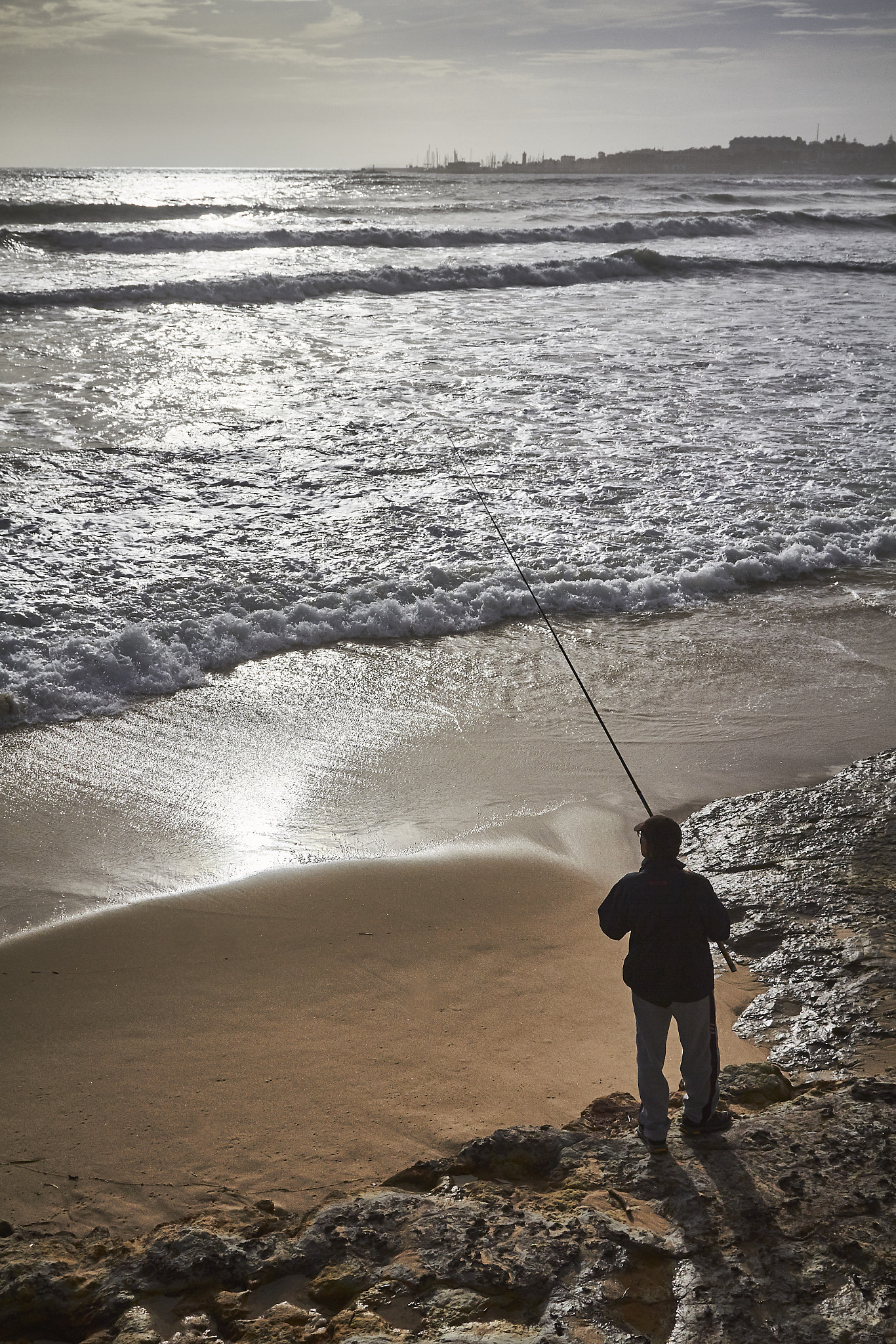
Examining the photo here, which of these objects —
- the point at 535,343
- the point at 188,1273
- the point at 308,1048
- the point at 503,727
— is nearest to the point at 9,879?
the point at 308,1048

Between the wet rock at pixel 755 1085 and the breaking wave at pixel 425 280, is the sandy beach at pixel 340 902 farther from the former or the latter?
the breaking wave at pixel 425 280

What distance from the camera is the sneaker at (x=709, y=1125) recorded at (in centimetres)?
267

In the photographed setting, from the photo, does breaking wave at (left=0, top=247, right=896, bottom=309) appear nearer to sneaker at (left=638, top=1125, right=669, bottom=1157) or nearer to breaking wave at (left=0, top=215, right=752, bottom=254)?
breaking wave at (left=0, top=215, right=752, bottom=254)

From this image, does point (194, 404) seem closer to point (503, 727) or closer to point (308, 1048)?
point (503, 727)

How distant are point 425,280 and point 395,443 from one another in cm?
1122

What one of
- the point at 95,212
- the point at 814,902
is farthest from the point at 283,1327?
the point at 95,212

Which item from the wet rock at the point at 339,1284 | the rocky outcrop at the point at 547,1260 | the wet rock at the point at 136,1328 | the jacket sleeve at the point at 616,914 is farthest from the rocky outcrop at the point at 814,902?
the wet rock at the point at 136,1328

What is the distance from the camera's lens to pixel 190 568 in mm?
7453

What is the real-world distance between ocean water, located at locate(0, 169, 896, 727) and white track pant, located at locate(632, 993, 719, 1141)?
13.6 ft

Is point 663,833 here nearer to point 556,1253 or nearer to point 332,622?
point 556,1253

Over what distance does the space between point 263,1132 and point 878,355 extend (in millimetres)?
15372

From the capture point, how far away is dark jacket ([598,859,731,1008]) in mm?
2732

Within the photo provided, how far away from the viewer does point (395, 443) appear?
34.7ft

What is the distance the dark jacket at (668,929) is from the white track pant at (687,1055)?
0.16ft
